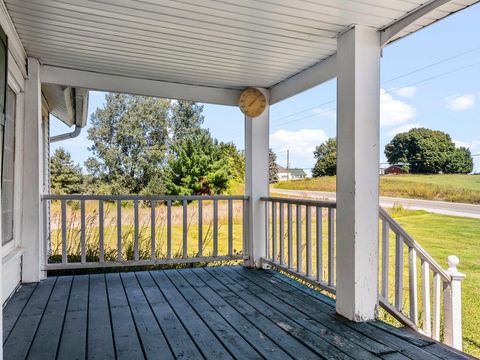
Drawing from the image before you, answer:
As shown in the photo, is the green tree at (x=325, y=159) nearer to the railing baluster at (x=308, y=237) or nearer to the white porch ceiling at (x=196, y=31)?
the railing baluster at (x=308, y=237)

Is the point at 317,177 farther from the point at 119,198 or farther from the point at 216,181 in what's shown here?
the point at 216,181

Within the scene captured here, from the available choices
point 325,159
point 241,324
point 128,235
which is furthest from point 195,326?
point 128,235

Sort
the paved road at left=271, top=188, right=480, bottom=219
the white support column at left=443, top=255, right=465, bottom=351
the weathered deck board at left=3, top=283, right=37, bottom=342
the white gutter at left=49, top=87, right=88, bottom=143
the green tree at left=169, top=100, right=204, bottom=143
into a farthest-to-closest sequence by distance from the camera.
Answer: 1. the green tree at left=169, top=100, right=204, bottom=143
2. the white gutter at left=49, top=87, right=88, bottom=143
3. the paved road at left=271, top=188, right=480, bottom=219
4. the white support column at left=443, top=255, right=465, bottom=351
5. the weathered deck board at left=3, top=283, right=37, bottom=342

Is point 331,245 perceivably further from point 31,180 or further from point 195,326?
point 31,180

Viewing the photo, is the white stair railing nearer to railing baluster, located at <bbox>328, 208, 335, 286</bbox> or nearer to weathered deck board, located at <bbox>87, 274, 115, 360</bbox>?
railing baluster, located at <bbox>328, 208, 335, 286</bbox>

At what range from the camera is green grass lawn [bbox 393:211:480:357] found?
4.17 m

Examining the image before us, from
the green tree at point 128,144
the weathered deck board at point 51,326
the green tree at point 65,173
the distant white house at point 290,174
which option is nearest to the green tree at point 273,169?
the distant white house at point 290,174

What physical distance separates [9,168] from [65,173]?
10.3 meters

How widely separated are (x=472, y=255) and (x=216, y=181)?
20.7 ft

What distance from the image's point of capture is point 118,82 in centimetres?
385

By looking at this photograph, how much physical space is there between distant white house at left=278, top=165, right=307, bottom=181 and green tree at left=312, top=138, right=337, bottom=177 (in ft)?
1.01

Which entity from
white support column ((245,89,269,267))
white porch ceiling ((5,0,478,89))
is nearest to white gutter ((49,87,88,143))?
Result: white porch ceiling ((5,0,478,89))

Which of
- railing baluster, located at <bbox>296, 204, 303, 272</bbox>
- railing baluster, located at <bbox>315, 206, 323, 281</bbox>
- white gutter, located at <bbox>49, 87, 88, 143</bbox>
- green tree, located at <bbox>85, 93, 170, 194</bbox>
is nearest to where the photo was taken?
railing baluster, located at <bbox>315, 206, 323, 281</bbox>

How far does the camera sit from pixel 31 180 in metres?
3.50
